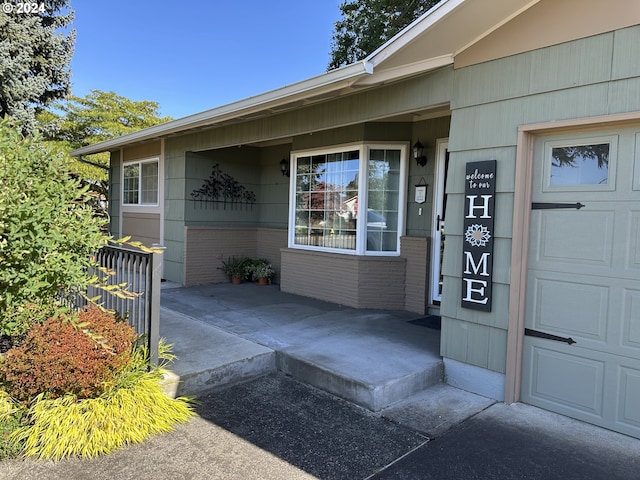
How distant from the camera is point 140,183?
9.07 meters

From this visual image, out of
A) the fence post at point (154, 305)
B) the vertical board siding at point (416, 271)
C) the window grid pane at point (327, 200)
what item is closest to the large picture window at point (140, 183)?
the window grid pane at point (327, 200)

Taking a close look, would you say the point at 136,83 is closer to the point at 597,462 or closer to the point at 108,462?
the point at 108,462

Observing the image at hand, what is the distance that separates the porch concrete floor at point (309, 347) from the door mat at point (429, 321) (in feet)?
0.36

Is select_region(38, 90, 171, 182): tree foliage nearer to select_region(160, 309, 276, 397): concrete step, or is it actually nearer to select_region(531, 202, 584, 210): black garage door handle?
select_region(160, 309, 276, 397): concrete step

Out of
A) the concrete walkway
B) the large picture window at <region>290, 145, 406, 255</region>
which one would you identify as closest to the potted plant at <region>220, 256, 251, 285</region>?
the large picture window at <region>290, 145, 406, 255</region>

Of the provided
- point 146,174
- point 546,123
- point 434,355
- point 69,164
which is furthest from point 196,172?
point 546,123

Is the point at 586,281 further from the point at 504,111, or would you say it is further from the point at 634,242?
the point at 504,111

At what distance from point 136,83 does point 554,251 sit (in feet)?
57.8

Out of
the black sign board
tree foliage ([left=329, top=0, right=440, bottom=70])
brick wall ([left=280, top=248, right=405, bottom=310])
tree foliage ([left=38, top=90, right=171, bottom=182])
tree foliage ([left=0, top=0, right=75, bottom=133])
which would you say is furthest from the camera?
tree foliage ([left=38, top=90, right=171, bottom=182])

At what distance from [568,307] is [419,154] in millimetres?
3042

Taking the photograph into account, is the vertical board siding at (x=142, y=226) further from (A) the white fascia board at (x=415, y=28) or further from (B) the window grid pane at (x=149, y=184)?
(A) the white fascia board at (x=415, y=28)

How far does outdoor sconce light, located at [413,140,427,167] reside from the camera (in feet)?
18.8

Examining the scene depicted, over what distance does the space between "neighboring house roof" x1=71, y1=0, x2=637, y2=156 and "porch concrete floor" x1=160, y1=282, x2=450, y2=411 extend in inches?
97.1

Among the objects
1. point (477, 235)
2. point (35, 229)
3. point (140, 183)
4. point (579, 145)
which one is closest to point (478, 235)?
point (477, 235)
